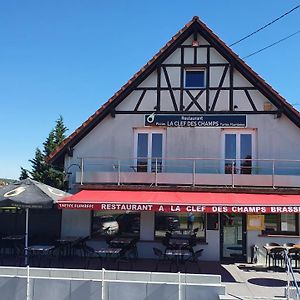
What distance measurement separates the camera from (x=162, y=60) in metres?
18.4

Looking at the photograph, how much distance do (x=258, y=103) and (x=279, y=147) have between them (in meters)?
2.26

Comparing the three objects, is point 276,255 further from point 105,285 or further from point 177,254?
point 105,285

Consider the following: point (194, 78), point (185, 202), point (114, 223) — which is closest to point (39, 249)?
point (114, 223)

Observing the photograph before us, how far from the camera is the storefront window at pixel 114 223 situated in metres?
17.6

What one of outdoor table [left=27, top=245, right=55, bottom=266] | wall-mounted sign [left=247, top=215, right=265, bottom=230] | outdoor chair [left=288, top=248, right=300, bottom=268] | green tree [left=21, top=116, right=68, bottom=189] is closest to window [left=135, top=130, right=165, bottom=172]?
wall-mounted sign [left=247, top=215, right=265, bottom=230]

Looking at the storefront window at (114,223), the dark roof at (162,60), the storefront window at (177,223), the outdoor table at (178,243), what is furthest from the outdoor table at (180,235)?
the dark roof at (162,60)

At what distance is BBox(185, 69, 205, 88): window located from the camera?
18.5 metres

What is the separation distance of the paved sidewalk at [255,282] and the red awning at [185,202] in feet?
8.02

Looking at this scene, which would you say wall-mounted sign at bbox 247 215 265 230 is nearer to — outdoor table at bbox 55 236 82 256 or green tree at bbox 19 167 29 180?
outdoor table at bbox 55 236 82 256

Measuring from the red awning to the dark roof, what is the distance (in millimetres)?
3240

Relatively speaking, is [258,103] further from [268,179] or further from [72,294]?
[72,294]

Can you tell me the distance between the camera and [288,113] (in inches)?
695

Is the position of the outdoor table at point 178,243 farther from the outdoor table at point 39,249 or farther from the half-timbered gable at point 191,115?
the outdoor table at point 39,249

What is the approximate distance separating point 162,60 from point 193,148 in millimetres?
4454
